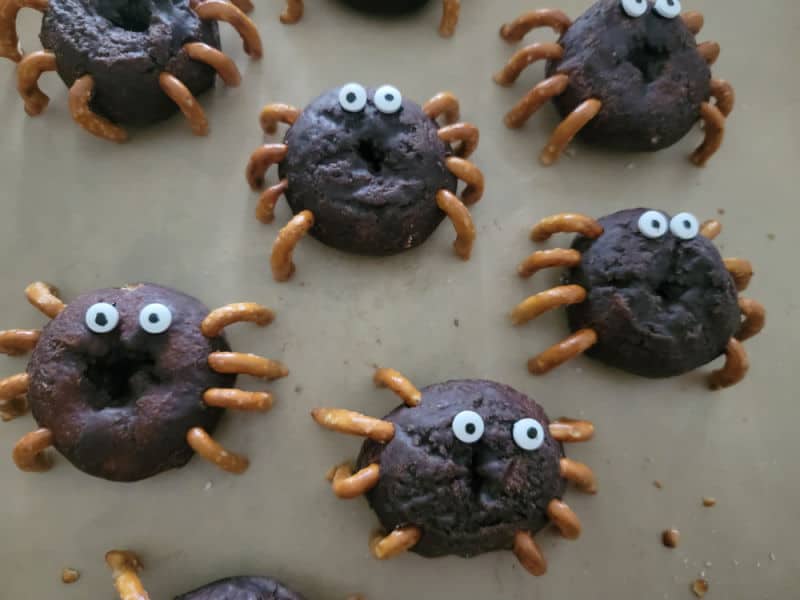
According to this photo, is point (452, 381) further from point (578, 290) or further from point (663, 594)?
point (663, 594)

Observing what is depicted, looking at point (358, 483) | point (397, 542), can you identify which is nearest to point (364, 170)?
point (358, 483)

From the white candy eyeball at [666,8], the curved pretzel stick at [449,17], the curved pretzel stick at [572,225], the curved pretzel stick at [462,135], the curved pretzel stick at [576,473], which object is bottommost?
the curved pretzel stick at [576,473]

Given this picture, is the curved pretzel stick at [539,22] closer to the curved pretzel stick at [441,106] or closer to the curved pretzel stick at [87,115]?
the curved pretzel stick at [441,106]

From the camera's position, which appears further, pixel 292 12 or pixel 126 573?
pixel 292 12

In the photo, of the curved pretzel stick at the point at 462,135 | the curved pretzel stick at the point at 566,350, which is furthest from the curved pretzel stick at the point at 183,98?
the curved pretzel stick at the point at 566,350

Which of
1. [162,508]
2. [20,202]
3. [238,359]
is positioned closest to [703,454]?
[238,359]

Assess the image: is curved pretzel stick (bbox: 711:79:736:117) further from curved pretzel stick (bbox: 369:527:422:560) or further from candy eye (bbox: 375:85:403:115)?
curved pretzel stick (bbox: 369:527:422:560)

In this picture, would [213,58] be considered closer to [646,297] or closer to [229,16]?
[229,16]
